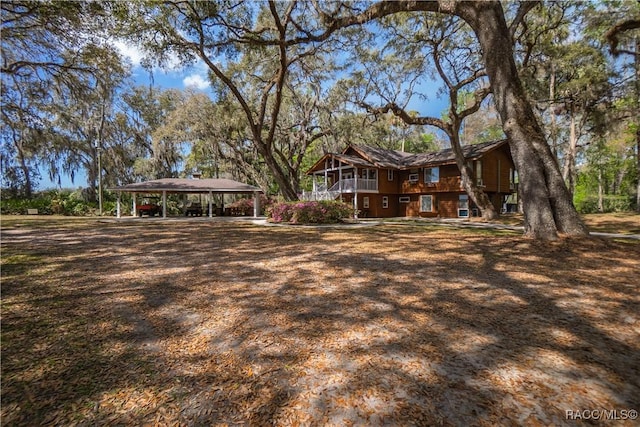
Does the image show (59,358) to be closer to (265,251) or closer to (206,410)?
(206,410)

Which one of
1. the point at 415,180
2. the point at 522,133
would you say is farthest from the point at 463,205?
the point at 522,133

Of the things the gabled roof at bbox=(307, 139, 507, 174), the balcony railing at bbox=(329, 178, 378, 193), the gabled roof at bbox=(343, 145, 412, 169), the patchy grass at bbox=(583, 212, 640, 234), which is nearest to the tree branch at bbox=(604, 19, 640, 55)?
the patchy grass at bbox=(583, 212, 640, 234)

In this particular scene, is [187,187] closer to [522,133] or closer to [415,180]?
[415,180]

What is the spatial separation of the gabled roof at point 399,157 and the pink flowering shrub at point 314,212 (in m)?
8.14

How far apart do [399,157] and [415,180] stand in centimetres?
→ 425

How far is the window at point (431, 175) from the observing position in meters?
24.8

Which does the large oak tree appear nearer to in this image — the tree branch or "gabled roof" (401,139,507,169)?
the tree branch

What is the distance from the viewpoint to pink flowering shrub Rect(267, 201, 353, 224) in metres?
16.9

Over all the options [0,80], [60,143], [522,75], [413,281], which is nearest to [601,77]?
[522,75]

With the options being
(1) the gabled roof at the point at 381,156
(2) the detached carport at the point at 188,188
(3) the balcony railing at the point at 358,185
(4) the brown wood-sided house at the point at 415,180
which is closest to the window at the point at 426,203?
(4) the brown wood-sided house at the point at 415,180

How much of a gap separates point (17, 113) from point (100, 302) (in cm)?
1875

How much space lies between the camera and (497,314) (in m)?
3.68

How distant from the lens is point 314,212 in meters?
16.9

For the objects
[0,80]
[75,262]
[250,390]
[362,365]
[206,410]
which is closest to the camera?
[206,410]
